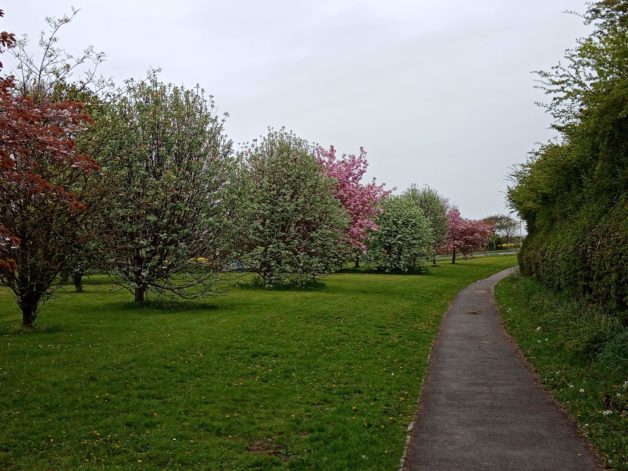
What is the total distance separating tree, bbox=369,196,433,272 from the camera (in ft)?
149

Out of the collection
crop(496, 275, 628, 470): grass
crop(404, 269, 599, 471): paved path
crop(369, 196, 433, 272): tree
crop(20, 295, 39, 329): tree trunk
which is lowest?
crop(404, 269, 599, 471): paved path

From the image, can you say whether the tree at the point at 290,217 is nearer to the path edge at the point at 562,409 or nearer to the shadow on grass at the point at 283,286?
the shadow on grass at the point at 283,286

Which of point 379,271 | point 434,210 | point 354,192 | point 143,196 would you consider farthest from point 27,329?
point 434,210

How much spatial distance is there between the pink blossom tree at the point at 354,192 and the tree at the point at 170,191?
56.1ft

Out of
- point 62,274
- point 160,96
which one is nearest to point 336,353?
point 62,274

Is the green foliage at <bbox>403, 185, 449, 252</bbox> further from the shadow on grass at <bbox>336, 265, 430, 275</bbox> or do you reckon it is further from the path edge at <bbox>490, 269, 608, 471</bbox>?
the path edge at <bbox>490, 269, 608, 471</bbox>

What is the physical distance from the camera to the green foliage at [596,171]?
11.2 metres

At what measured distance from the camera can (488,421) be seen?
763 cm

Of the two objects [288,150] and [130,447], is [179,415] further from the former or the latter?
[288,150]

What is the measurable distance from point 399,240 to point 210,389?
122 ft

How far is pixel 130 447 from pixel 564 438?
5.43m

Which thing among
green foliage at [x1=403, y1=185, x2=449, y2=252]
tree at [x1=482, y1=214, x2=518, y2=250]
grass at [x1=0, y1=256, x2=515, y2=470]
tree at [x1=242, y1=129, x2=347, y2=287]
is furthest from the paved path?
tree at [x1=482, y1=214, x2=518, y2=250]

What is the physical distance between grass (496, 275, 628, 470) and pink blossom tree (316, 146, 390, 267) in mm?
21710

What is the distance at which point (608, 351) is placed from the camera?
388 inches
